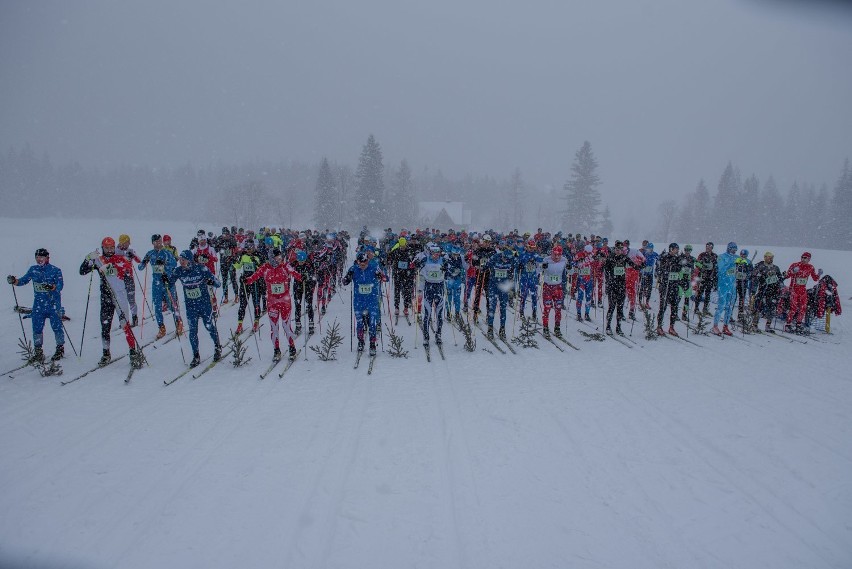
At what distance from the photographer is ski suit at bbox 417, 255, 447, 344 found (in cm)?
996

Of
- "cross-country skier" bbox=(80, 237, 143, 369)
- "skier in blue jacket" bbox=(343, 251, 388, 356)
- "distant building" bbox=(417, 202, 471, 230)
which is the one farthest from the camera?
"distant building" bbox=(417, 202, 471, 230)

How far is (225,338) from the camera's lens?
10984 millimetres

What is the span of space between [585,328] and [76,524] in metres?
11.7

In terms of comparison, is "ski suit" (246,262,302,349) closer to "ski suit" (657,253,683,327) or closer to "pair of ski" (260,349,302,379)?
"pair of ski" (260,349,302,379)

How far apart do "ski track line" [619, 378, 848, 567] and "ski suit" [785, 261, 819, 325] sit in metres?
9.07

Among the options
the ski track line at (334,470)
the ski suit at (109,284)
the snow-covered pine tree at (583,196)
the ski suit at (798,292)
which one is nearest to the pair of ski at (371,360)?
the ski track line at (334,470)

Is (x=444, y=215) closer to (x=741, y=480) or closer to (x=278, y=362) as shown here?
(x=278, y=362)

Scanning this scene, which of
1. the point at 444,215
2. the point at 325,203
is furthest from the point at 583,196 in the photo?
the point at 325,203

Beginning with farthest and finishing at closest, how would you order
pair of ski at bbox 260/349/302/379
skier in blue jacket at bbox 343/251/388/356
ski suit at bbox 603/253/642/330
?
ski suit at bbox 603/253/642/330, skier in blue jacket at bbox 343/251/388/356, pair of ski at bbox 260/349/302/379

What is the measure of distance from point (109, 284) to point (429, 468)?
28.1ft

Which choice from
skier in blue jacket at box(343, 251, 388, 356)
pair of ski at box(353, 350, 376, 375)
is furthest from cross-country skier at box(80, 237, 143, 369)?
skier in blue jacket at box(343, 251, 388, 356)

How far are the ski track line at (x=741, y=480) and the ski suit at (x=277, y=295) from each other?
276 inches

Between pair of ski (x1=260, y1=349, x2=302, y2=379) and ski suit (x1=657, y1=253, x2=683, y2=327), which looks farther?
ski suit (x1=657, y1=253, x2=683, y2=327)

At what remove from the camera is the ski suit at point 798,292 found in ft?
39.7
